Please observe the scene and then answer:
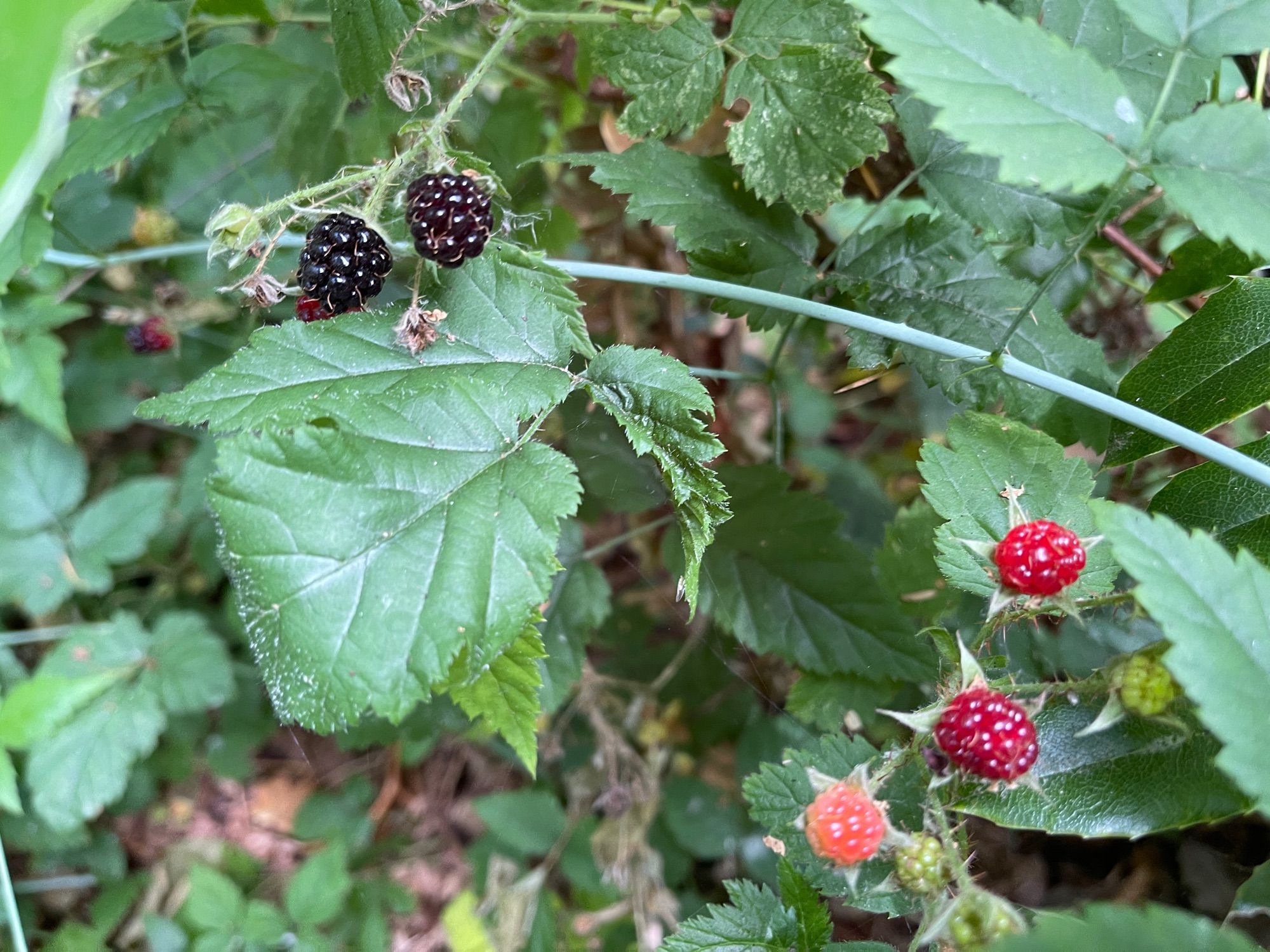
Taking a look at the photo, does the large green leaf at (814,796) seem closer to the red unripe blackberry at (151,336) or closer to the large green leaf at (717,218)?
the large green leaf at (717,218)

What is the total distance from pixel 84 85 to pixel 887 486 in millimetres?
2160

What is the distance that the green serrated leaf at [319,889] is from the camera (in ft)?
6.63

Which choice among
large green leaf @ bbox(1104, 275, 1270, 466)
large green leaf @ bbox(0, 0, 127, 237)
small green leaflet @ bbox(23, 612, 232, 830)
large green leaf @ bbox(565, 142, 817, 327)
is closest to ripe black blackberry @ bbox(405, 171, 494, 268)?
large green leaf @ bbox(565, 142, 817, 327)

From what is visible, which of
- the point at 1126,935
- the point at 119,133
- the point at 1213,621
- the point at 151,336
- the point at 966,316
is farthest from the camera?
the point at 151,336

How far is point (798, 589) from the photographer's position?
1470mm

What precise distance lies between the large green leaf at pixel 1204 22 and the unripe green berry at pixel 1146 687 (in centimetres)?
67

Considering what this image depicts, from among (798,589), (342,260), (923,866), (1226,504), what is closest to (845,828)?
(923,866)

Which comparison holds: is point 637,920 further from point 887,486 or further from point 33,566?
point 33,566

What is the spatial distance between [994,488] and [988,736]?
1.28 ft

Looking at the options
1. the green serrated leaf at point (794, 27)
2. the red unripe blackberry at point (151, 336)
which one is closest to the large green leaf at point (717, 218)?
the green serrated leaf at point (794, 27)

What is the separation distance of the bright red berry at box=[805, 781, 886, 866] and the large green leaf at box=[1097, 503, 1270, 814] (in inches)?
13.0

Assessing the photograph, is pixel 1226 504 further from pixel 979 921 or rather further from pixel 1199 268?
pixel 979 921

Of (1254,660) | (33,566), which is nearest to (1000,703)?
(1254,660)

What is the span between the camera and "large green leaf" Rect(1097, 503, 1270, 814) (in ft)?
2.47
